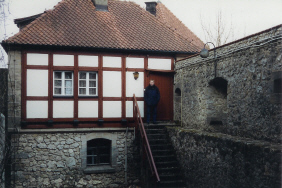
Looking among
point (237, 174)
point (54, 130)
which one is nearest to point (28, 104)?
point (54, 130)

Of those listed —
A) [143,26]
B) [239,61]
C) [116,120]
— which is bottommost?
[116,120]

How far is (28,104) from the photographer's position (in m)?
11.2

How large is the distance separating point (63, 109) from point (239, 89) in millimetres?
6362

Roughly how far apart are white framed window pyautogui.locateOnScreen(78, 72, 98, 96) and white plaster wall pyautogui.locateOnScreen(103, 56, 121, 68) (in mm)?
582

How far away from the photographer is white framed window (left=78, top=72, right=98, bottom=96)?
38.8 ft

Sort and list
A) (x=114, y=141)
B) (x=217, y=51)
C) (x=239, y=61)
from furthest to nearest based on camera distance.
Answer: (x=114, y=141) < (x=217, y=51) < (x=239, y=61)

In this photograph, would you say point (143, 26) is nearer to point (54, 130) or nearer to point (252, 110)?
point (54, 130)

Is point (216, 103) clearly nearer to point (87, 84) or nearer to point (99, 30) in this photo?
point (87, 84)

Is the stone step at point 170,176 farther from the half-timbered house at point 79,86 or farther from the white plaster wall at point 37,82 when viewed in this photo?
the white plaster wall at point 37,82

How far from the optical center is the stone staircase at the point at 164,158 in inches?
395

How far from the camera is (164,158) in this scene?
35.1 ft

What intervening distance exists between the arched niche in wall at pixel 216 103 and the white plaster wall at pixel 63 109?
5.02 meters

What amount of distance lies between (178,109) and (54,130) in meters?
4.83

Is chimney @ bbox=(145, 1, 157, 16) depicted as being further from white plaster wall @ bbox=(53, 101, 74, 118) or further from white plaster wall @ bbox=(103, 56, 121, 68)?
white plaster wall @ bbox=(53, 101, 74, 118)
